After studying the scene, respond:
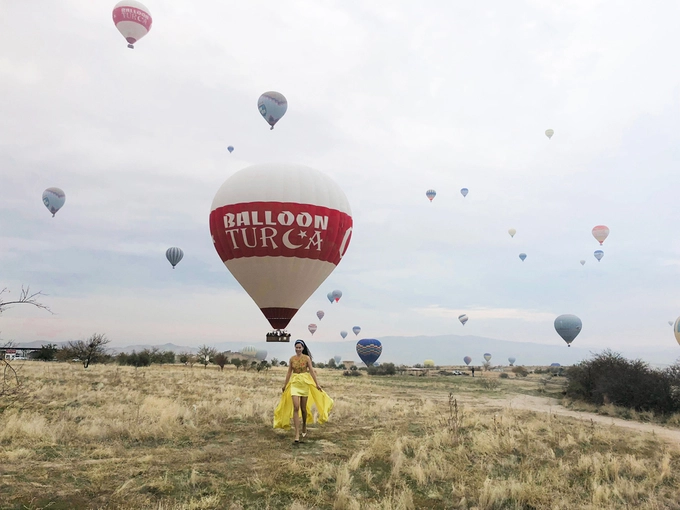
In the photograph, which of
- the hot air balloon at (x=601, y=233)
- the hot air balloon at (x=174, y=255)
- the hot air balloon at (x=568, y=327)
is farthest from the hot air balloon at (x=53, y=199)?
the hot air balloon at (x=601, y=233)

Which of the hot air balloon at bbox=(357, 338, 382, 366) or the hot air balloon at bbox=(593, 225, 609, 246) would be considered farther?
the hot air balloon at bbox=(357, 338, 382, 366)

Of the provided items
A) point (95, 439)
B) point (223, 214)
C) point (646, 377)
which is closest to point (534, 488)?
point (95, 439)

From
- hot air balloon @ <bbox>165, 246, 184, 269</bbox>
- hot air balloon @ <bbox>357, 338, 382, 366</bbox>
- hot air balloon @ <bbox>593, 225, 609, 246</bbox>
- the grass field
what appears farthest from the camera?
hot air balloon @ <bbox>357, 338, 382, 366</bbox>

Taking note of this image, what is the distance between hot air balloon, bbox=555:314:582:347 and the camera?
195 feet

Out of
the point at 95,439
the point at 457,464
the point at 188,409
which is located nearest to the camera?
the point at 457,464

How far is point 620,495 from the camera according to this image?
7.59 meters

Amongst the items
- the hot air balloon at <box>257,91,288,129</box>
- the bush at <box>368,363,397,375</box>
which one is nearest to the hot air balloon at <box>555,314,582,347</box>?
the bush at <box>368,363,397,375</box>

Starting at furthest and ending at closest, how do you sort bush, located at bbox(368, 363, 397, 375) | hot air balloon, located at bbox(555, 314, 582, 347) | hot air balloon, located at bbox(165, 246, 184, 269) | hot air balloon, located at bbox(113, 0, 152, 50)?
bush, located at bbox(368, 363, 397, 375) → hot air balloon, located at bbox(555, 314, 582, 347) → hot air balloon, located at bbox(165, 246, 184, 269) → hot air balloon, located at bbox(113, 0, 152, 50)

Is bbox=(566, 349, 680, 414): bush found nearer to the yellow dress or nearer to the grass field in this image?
the grass field

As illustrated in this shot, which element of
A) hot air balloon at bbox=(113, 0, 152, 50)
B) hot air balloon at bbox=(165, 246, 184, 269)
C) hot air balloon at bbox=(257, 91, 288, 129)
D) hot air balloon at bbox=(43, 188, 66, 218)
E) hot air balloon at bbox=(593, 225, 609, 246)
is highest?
hot air balloon at bbox=(113, 0, 152, 50)

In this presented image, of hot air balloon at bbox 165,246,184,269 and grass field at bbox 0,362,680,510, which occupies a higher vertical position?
hot air balloon at bbox 165,246,184,269

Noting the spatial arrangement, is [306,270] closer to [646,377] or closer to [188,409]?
[188,409]

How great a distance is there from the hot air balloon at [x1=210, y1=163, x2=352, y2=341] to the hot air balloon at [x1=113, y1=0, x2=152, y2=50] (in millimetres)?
16793

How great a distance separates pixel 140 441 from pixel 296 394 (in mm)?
3516
